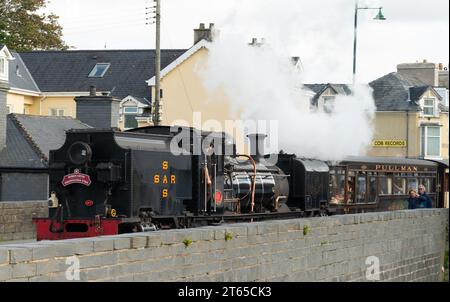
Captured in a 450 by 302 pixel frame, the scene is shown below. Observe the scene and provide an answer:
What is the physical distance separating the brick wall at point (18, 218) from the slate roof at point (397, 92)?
4461 centimetres

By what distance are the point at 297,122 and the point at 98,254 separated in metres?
A: 16.5

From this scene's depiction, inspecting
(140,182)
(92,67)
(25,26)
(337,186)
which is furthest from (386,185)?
(25,26)

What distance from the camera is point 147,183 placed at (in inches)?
779

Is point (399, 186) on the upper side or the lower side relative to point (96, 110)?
lower

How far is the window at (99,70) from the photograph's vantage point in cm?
5925

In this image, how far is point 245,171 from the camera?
22.9 metres

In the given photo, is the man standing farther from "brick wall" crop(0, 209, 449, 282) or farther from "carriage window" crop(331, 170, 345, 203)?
"carriage window" crop(331, 170, 345, 203)

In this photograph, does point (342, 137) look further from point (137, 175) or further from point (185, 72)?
point (185, 72)

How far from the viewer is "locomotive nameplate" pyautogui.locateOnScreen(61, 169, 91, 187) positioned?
64.4ft

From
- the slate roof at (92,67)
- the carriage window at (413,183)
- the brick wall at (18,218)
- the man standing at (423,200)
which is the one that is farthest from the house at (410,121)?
the brick wall at (18,218)

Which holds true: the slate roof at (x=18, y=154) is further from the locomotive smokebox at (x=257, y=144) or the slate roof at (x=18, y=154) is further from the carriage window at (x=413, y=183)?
the locomotive smokebox at (x=257, y=144)

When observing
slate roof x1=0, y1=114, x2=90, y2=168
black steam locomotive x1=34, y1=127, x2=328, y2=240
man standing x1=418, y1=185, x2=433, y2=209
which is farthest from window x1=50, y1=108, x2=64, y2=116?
black steam locomotive x1=34, y1=127, x2=328, y2=240

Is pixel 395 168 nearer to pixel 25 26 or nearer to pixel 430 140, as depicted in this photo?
pixel 430 140

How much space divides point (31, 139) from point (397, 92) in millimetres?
36070
